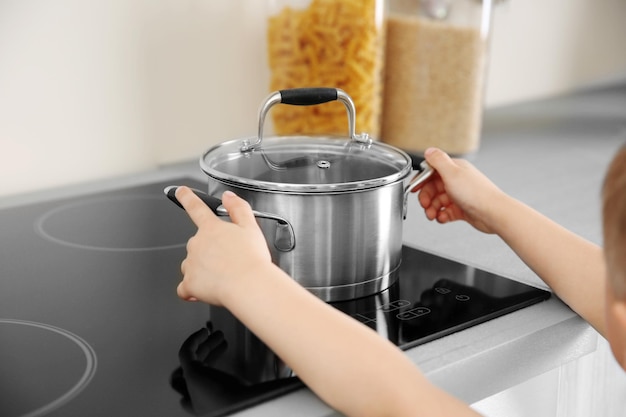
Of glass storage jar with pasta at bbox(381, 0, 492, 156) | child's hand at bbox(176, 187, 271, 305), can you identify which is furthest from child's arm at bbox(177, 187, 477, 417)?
glass storage jar with pasta at bbox(381, 0, 492, 156)

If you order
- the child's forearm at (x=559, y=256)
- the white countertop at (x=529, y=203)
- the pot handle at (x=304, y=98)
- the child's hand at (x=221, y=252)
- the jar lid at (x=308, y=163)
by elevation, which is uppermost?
the pot handle at (x=304, y=98)

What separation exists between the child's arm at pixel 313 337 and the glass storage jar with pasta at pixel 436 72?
66 cm

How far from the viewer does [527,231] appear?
70 centimetres

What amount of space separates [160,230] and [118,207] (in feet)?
0.36

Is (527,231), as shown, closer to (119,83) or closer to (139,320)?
(139,320)

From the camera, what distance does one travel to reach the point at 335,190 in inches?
24.0

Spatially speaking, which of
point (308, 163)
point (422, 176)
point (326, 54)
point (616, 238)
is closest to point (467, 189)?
point (422, 176)

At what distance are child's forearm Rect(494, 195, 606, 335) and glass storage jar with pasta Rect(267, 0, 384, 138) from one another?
0.42 metres

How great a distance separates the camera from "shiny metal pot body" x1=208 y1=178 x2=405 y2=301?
0.61 metres

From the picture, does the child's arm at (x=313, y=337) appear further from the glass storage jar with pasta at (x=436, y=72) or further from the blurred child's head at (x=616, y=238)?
the glass storage jar with pasta at (x=436, y=72)

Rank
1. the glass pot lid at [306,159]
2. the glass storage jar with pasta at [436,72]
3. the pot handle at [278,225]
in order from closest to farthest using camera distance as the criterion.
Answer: the pot handle at [278,225] → the glass pot lid at [306,159] → the glass storage jar with pasta at [436,72]

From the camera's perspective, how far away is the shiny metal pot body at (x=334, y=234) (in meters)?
0.61

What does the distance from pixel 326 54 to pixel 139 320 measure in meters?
0.56

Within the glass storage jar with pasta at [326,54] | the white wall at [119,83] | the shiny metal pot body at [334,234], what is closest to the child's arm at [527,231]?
the shiny metal pot body at [334,234]
